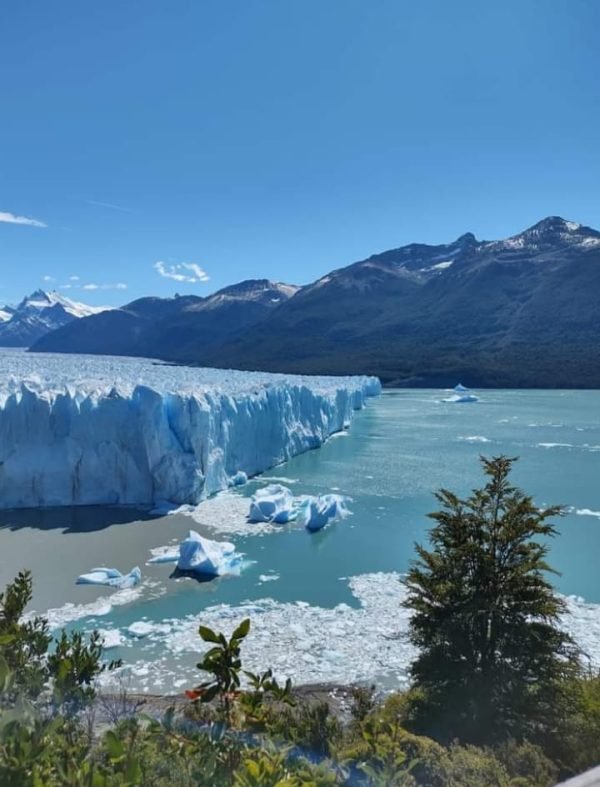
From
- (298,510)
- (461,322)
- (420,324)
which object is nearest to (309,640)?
(298,510)

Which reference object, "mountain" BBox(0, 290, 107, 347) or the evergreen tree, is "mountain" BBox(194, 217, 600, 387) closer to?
the evergreen tree

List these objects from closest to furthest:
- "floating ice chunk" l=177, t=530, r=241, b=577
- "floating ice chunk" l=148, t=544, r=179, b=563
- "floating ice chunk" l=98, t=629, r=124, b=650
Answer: "floating ice chunk" l=98, t=629, r=124, b=650, "floating ice chunk" l=177, t=530, r=241, b=577, "floating ice chunk" l=148, t=544, r=179, b=563

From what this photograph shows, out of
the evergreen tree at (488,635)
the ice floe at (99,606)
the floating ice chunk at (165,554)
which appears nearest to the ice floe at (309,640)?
the ice floe at (99,606)

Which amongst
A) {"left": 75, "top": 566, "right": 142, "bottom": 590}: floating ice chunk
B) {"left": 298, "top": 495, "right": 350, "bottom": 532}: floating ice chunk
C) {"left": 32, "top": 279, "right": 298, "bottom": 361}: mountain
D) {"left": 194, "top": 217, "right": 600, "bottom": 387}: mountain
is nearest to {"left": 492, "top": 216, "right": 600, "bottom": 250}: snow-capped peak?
{"left": 194, "top": 217, "right": 600, "bottom": 387}: mountain

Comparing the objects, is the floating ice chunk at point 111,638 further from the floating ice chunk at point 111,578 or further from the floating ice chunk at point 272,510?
the floating ice chunk at point 272,510

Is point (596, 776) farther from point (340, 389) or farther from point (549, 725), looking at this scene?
point (340, 389)

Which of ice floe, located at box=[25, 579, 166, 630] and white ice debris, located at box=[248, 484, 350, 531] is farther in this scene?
white ice debris, located at box=[248, 484, 350, 531]

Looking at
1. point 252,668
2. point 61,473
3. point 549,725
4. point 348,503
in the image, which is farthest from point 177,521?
point 549,725
